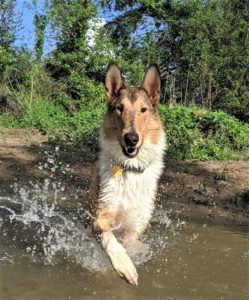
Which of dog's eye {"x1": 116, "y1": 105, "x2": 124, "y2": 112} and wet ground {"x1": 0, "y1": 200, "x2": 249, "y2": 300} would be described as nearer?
wet ground {"x1": 0, "y1": 200, "x2": 249, "y2": 300}

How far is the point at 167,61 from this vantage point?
24.2m

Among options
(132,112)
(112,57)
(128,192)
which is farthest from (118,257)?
(112,57)

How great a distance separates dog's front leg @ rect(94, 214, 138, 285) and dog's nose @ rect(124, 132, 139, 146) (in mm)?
891

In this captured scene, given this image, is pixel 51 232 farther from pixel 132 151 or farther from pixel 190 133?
pixel 190 133

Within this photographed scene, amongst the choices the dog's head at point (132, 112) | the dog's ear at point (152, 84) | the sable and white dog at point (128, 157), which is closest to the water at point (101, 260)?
the sable and white dog at point (128, 157)

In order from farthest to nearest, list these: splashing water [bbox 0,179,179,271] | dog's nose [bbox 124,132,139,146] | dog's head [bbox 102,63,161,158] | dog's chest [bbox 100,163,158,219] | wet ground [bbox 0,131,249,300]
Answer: splashing water [bbox 0,179,179,271]
dog's chest [bbox 100,163,158,219]
dog's head [bbox 102,63,161,158]
dog's nose [bbox 124,132,139,146]
wet ground [bbox 0,131,249,300]

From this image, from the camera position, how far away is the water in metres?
4.44

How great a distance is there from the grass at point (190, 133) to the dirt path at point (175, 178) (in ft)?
2.30

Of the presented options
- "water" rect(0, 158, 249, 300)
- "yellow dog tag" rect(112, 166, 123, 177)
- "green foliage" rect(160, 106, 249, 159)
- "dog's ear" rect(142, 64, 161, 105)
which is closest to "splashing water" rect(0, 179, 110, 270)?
"water" rect(0, 158, 249, 300)

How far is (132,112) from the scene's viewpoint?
17.0ft

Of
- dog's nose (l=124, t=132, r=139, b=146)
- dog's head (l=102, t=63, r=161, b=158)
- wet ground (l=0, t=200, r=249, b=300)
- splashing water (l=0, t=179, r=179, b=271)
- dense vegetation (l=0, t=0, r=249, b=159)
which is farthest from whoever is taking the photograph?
dense vegetation (l=0, t=0, r=249, b=159)

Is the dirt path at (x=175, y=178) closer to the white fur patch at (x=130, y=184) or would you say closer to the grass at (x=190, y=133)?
the grass at (x=190, y=133)

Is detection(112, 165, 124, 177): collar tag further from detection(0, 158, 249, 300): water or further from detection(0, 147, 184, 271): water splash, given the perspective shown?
detection(0, 158, 249, 300): water

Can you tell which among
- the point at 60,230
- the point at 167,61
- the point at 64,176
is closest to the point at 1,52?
the point at 167,61
